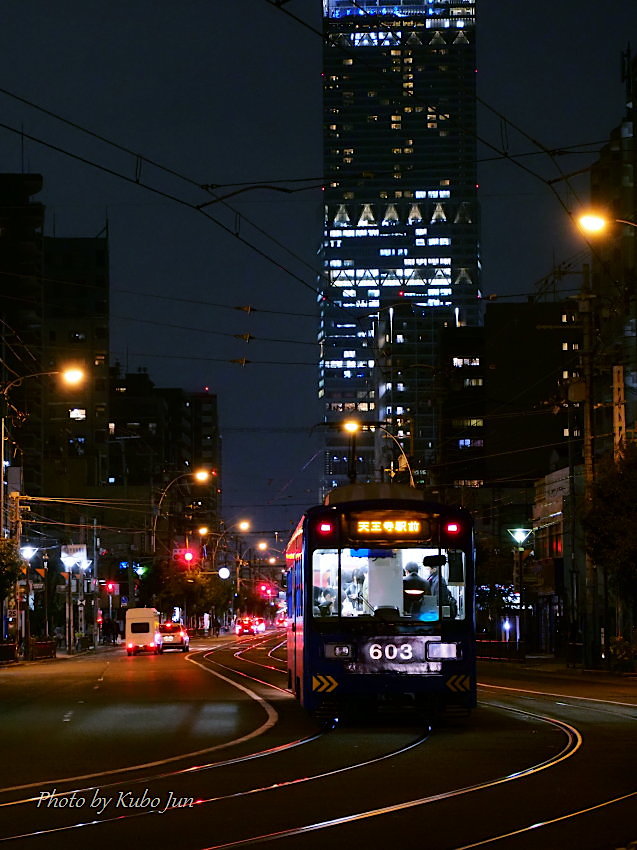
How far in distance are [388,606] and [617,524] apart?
2161cm

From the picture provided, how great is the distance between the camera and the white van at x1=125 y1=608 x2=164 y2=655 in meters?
68.7

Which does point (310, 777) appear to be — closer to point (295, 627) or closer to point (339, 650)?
point (339, 650)

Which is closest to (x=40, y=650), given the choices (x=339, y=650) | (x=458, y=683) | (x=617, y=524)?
(x=617, y=524)

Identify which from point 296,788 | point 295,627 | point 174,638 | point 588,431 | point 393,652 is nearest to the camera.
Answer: point 296,788

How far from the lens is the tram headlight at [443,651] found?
2016 centimetres

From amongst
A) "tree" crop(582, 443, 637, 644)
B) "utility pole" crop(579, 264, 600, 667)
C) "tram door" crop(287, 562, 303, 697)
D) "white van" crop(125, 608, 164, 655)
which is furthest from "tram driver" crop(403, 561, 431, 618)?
"white van" crop(125, 608, 164, 655)

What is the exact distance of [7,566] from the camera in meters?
52.3

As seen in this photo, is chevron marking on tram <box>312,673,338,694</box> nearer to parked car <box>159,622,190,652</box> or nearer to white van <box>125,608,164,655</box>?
white van <box>125,608,164,655</box>

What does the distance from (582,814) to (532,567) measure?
5950cm

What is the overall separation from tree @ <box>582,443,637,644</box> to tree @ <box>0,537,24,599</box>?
2201 cm

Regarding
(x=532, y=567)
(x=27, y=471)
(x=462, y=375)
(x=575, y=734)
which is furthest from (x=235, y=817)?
(x=462, y=375)

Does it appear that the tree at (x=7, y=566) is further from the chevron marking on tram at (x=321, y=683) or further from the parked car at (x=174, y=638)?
the chevron marking on tram at (x=321, y=683)

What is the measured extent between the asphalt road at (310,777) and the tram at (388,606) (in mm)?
633

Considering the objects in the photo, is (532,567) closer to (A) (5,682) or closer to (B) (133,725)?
(A) (5,682)
